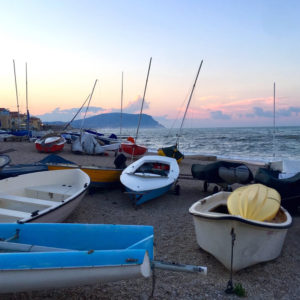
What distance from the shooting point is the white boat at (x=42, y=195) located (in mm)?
4910

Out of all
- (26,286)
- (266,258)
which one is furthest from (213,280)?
(26,286)

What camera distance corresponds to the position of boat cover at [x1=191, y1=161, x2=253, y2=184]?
802cm

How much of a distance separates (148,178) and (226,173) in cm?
234

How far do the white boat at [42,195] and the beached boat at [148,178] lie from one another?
4.32ft

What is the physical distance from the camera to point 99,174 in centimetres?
877

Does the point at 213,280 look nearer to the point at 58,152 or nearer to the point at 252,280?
the point at 252,280

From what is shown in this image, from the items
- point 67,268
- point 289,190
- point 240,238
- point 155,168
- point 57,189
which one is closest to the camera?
point 67,268

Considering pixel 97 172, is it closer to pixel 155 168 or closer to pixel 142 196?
pixel 155 168

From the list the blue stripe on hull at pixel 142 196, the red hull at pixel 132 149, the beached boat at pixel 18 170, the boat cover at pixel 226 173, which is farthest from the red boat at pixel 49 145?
the boat cover at pixel 226 173

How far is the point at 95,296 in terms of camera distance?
3.43m

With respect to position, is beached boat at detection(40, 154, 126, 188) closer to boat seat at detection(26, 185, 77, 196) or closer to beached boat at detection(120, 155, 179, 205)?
beached boat at detection(120, 155, 179, 205)

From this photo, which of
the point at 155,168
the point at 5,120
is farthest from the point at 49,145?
the point at 5,120

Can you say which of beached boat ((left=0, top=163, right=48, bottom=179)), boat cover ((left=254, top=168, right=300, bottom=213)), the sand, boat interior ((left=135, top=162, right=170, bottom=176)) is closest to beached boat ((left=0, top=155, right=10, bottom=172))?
beached boat ((left=0, top=163, right=48, bottom=179))

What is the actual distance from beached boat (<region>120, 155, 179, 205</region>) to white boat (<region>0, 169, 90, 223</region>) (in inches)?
51.9
